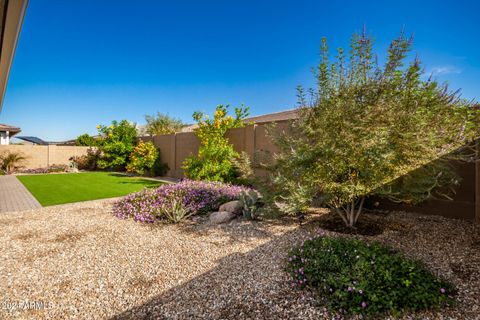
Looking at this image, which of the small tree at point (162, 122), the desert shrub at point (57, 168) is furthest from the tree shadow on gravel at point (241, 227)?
the small tree at point (162, 122)

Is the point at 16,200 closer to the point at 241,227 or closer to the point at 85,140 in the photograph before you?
the point at 241,227

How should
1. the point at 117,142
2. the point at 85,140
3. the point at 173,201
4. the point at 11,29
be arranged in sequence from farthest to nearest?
1. the point at 85,140
2. the point at 117,142
3. the point at 173,201
4. the point at 11,29

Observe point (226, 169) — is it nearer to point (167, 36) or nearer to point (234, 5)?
point (234, 5)

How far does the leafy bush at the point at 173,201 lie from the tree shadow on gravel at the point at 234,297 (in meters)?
2.43

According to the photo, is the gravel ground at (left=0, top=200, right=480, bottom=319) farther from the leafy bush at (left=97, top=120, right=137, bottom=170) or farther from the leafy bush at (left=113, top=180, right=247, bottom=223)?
the leafy bush at (left=97, top=120, right=137, bottom=170)

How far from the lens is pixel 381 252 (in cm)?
273

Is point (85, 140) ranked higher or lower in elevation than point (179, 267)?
higher

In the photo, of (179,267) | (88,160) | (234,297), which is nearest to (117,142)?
(88,160)

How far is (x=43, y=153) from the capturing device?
1703 cm

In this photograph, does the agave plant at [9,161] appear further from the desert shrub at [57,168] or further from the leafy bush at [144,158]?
the leafy bush at [144,158]

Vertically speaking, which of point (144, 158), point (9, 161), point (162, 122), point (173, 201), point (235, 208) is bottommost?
point (235, 208)

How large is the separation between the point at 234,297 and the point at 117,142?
51.2 feet

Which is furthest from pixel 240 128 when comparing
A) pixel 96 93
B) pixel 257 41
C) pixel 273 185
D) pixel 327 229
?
pixel 96 93

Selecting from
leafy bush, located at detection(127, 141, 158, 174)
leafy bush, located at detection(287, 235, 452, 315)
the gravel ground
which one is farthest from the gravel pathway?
leafy bush, located at detection(287, 235, 452, 315)
